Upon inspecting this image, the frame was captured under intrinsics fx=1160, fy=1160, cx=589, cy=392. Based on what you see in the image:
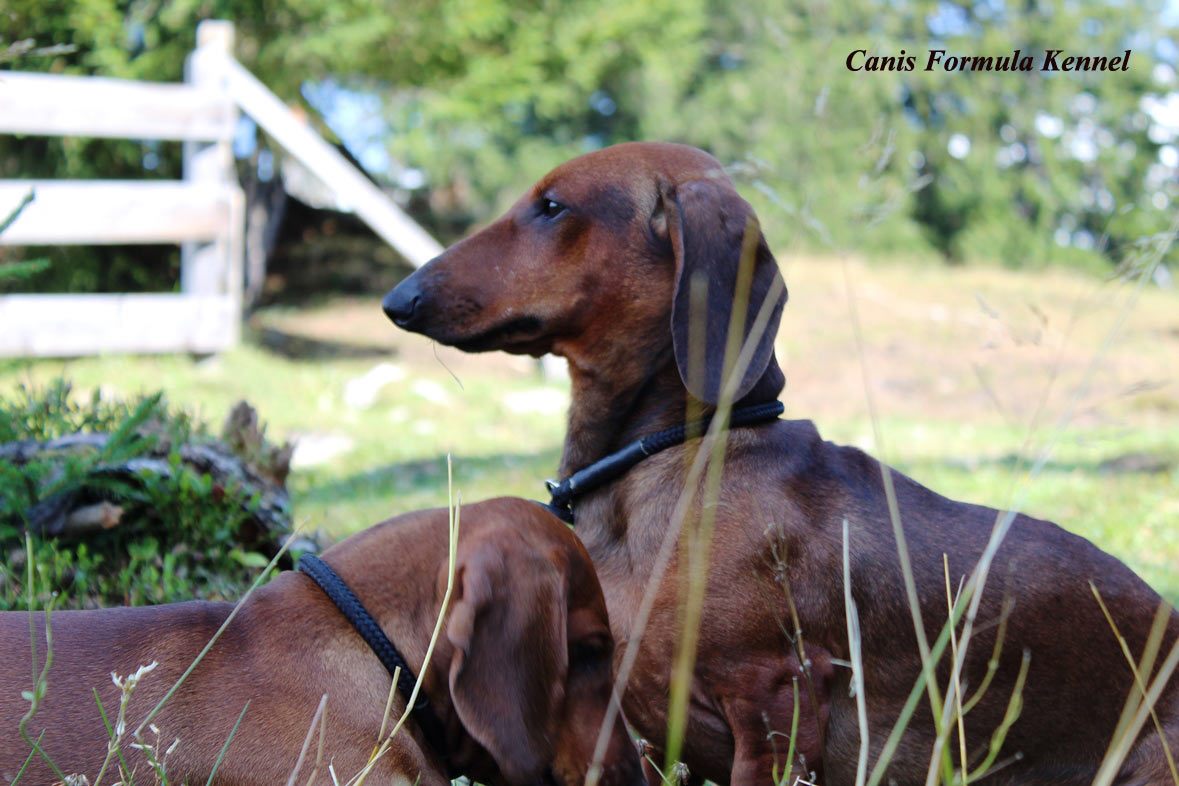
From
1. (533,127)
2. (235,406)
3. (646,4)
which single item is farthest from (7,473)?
(533,127)

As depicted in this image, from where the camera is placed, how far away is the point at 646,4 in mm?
22719

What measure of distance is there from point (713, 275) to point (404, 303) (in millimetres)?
871

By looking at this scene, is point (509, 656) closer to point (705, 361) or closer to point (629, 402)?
point (705, 361)

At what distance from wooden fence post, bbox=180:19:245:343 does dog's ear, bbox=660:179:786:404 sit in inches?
372

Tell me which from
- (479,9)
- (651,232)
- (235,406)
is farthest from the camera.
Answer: (479,9)

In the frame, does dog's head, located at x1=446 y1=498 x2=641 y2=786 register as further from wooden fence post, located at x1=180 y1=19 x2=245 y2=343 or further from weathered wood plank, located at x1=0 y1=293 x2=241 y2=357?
wooden fence post, located at x1=180 y1=19 x2=245 y2=343

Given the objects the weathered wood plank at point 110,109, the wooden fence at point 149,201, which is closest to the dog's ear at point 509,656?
the wooden fence at point 149,201

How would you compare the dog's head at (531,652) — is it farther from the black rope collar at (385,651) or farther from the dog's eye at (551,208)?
the dog's eye at (551,208)

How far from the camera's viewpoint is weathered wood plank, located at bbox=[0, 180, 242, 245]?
35.7ft

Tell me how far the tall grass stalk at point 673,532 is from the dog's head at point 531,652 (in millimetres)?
58

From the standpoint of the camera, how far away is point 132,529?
13.3 ft

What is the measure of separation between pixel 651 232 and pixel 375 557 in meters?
1.22

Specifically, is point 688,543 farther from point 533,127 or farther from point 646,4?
point 533,127

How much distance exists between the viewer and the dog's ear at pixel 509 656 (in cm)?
226
